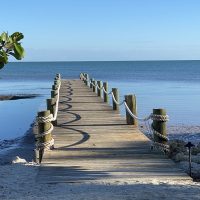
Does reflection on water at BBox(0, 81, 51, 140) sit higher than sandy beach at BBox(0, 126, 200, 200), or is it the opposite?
sandy beach at BBox(0, 126, 200, 200)

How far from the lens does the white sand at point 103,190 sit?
22.4 feet

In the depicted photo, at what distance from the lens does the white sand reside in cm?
684

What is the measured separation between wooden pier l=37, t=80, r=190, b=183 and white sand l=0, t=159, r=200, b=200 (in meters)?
0.26

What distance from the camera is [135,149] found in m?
10.3

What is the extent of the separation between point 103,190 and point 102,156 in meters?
2.41

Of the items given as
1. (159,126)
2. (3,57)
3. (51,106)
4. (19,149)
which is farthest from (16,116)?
(3,57)

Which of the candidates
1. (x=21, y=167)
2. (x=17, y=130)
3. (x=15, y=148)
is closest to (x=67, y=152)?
(x=21, y=167)

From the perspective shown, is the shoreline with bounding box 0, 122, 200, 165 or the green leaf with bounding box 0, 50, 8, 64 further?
the shoreline with bounding box 0, 122, 200, 165

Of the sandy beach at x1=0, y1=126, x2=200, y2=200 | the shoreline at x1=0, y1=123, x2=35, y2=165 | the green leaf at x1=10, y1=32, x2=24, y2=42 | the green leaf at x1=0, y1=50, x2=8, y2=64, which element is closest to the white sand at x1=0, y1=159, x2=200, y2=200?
the sandy beach at x1=0, y1=126, x2=200, y2=200

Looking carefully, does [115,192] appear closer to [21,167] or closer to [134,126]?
[21,167]

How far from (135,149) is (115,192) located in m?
3.24

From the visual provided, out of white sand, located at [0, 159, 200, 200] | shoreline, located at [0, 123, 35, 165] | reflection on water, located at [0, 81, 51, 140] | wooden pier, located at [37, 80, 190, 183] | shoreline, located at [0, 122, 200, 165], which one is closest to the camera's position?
white sand, located at [0, 159, 200, 200]

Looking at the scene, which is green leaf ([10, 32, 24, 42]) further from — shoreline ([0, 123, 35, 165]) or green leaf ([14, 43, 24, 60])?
shoreline ([0, 123, 35, 165])

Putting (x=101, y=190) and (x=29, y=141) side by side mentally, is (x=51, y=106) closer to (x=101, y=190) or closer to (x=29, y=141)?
(x=29, y=141)
